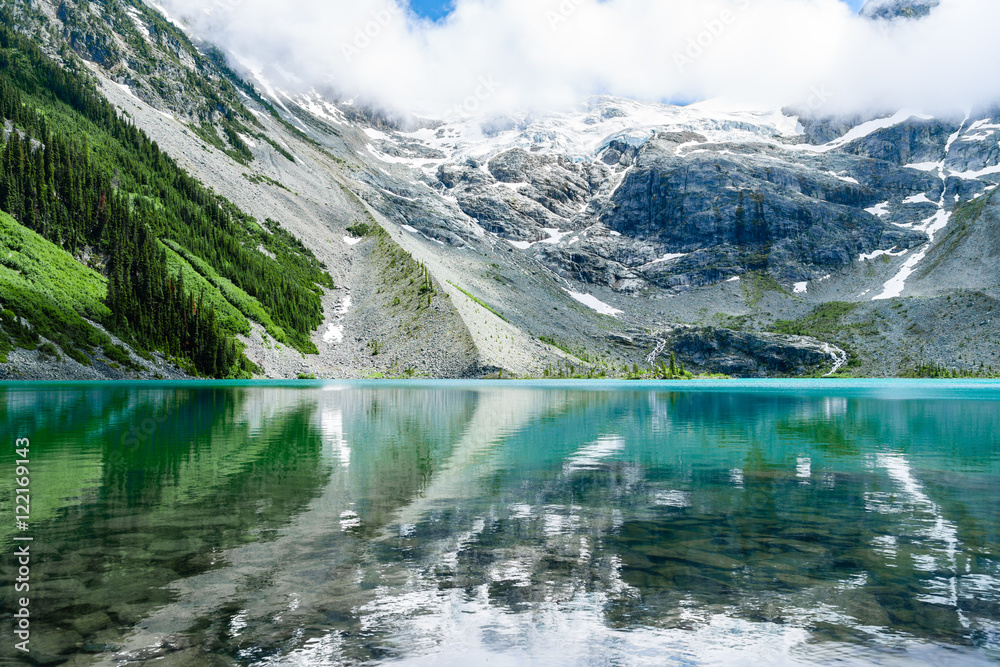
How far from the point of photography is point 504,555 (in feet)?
46.3

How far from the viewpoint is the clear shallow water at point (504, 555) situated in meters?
9.62

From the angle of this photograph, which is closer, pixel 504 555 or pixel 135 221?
pixel 504 555

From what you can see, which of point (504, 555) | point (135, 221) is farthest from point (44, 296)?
point (504, 555)

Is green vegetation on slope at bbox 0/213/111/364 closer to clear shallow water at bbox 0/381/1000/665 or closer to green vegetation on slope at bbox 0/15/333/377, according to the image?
green vegetation on slope at bbox 0/15/333/377

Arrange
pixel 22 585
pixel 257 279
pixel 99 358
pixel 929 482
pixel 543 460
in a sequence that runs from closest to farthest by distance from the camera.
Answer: pixel 22 585, pixel 929 482, pixel 543 460, pixel 99 358, pixel 257 279

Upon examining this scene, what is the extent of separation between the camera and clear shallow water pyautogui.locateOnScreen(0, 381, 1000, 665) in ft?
31.6

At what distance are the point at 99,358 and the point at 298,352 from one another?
47031mm

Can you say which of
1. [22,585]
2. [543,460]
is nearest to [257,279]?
[543,460]

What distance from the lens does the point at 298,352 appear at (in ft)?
458

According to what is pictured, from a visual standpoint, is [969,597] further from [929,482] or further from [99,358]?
[99,358]

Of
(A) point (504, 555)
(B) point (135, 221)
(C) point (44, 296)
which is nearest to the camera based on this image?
(A) point (504, 555)

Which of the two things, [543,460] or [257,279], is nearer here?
[543,460]

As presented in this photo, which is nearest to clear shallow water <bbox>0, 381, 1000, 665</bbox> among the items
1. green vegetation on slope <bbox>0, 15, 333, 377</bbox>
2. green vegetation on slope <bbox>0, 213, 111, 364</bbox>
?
green vegetation on slope <bbox>0, 213, 111, 364</bbox>

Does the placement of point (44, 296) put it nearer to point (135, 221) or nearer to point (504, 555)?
point (135, 221)
